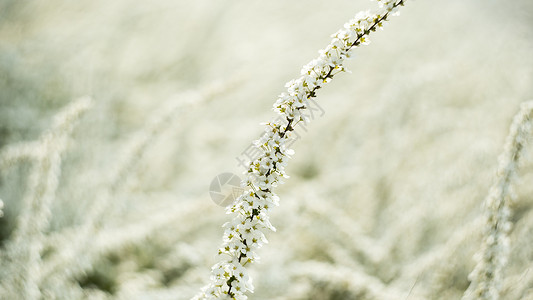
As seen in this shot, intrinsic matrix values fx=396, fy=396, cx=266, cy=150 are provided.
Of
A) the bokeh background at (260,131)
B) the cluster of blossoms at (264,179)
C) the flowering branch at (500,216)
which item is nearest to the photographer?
the cluster of blossoms at (264,179)

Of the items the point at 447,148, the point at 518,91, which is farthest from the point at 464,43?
the point at 447,148

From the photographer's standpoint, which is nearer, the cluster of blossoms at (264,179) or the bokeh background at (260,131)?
the cluster of blossoms at (264,179)

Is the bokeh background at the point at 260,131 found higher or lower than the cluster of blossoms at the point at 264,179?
higher

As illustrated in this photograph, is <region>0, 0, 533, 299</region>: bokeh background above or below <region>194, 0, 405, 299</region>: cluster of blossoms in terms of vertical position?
above

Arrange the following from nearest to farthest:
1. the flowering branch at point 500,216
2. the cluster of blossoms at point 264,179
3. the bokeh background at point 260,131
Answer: the cluster of blossoms at point 264,179
the flowering branch at point 500,216
the bokeh background at point 260,131

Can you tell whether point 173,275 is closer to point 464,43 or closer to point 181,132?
point 181,132

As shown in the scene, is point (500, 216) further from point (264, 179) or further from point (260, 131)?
point (260, 131)
